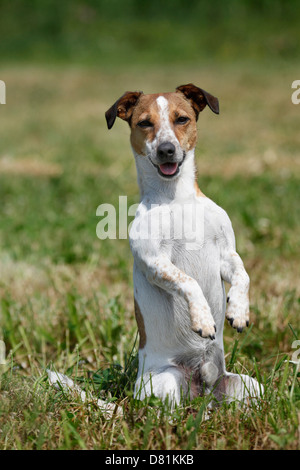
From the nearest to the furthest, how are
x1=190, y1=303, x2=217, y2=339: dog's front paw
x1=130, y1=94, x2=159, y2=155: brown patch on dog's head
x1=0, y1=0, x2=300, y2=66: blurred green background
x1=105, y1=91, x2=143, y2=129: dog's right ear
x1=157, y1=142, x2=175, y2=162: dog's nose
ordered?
x1=190, y1=303, x2=217, y2=339: dog's front paw < x1=157, y1=142, x2=175, y2=162: dog's nose < x1=130, y1=94, x2=159, y2=155: brown patch on dog's head < x1=105, y1=91, x2=143, y2=129: dog's right ear < x1=0, y1=0, x2=300, y2=66: blurred green background

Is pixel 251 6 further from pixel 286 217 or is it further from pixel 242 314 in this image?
pixel 242 314

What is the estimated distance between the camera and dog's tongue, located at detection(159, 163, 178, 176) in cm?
298

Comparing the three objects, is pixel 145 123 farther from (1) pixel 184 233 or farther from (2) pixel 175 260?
(2) pixel 175 260

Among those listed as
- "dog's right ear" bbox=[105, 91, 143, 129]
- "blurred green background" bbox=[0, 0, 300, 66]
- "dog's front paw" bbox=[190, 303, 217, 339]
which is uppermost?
"blurred green background" bbox=[0, 0, 300, 66]

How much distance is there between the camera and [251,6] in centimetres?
3825

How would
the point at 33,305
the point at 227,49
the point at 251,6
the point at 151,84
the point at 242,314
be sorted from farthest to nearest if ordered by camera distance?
the point at 251,6 → the point at 227,49 → the point at 151,84 → the point at 33,305 → the point at 242,314

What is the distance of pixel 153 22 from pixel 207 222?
124 ft

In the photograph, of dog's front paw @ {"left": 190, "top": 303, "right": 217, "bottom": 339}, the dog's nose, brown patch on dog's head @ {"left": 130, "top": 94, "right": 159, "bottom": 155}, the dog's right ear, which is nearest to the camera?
dog's front paw @ {"left": 190, "top": 303, "right": 217, "bottom": 339}

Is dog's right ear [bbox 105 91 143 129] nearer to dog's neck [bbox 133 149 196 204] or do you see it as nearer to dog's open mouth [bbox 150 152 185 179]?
dog's neck [bbox 133 149 196 204]

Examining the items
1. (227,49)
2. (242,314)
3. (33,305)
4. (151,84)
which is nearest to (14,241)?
(33,305)

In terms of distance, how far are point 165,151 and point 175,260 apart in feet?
1.77

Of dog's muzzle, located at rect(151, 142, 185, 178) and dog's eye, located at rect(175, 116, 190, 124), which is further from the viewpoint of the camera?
dog's eye, located at rect(175, 116, 190, 124)

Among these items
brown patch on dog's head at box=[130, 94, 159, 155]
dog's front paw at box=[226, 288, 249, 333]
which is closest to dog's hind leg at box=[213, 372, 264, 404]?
dog's front paw at box=[226, 288, 249, 333]

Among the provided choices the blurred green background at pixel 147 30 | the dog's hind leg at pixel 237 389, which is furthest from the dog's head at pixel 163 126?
the blurred green background at pixel 147 30
